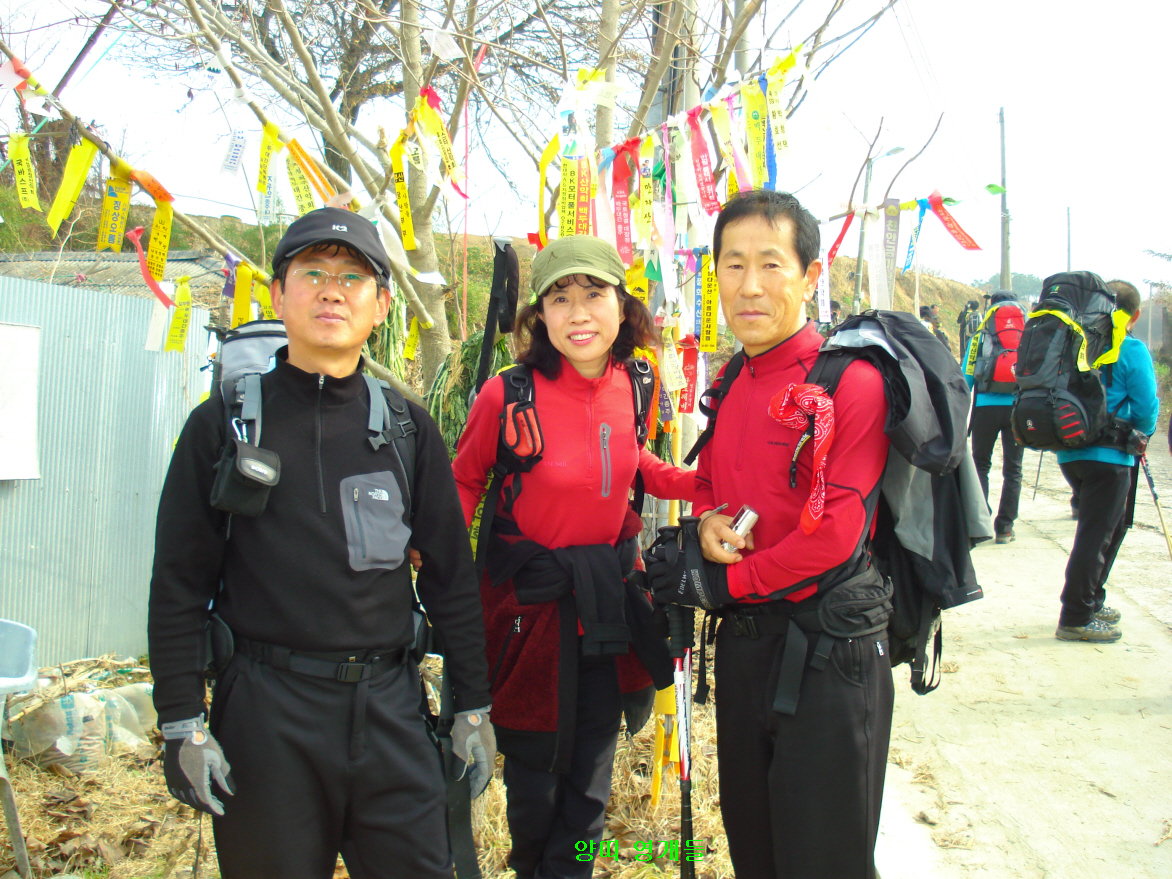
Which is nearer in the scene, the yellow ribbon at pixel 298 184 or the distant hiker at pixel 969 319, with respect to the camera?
the yellow ribbon at pixel 298 184

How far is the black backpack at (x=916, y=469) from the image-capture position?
163 centimetres

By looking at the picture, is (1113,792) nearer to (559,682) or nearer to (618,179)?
(559,682)

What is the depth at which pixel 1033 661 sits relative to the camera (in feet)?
13.9

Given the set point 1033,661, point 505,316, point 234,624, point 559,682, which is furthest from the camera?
point 1033,661

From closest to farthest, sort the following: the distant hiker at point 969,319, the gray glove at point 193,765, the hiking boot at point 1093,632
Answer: the gray glove at point 193,765
the hiking boot at point 1093,632
the distant hiker at point 969,319

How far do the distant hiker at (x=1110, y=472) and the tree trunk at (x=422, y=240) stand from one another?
3.57m

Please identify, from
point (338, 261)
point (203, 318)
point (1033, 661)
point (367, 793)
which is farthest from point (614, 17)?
point (1033, 661)

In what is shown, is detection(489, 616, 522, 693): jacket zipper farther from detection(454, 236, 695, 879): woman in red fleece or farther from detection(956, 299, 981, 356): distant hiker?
detection(956, 299, 981, 356): distant hiker

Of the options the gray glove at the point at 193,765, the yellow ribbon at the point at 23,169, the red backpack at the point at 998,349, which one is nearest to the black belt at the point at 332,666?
the gray glove at the point at 193,765

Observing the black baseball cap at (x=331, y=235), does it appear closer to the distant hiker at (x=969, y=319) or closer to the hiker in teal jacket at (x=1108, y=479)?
the hiker in teal jacket at (x=1108, y=479)

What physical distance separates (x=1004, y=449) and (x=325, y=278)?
250 inches

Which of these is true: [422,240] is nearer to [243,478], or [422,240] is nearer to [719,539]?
[243,478]

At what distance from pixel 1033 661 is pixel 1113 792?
1.33 m

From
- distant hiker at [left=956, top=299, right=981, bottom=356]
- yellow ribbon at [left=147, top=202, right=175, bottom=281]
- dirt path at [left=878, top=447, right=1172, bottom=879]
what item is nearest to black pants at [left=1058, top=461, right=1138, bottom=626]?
dirt path at [left=878, top=447, right=1172, bottom=879]
